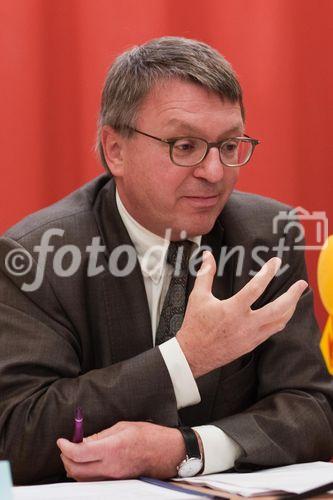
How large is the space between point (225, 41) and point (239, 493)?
1474 mm

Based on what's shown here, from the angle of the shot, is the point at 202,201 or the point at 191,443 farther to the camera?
the point at 202,201

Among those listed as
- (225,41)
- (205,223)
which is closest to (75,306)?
(205,223)

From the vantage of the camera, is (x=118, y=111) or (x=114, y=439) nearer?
(x=114, y=439)

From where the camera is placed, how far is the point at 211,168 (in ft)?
5.22

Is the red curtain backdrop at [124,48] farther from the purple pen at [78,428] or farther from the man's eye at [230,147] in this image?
the purple pen at [78,428]

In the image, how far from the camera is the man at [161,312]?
55.1 inches

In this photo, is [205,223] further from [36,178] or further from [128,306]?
[36,178]

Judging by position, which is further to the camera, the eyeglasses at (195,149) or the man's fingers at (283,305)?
the eyeglasses at (195,149)

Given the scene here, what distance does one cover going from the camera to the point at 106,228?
5.53 ft

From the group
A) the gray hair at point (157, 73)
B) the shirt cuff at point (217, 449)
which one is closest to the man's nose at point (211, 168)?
the gray hair at point (157, 73)

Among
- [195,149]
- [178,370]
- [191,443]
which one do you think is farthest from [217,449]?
[195,149]

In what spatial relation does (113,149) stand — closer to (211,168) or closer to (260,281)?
(211,168)

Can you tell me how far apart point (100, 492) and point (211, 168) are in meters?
0.70

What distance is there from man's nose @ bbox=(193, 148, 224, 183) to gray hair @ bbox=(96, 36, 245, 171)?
13cm
